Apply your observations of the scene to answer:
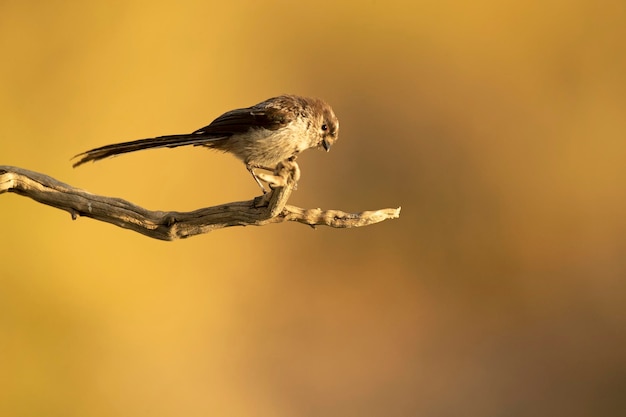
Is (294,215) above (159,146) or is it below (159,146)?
below

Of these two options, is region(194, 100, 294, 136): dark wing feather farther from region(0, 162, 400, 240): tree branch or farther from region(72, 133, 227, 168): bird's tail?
region(0, 162, 400, 240): tree branch

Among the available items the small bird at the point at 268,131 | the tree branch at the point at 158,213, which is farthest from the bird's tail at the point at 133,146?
the tree branch at the point at 158,213

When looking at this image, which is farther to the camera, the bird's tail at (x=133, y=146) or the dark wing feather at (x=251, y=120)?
the dark wing feather at (x=251, y=120)

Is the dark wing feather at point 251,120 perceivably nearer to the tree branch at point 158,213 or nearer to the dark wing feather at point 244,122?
the dark wing feather at point 244,122

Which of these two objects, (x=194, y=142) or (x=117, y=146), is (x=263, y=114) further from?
(x=117, y=146)

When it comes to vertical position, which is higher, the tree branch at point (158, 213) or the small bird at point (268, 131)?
the small bird at point (268, 131)

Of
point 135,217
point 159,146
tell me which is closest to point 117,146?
point 159,146
